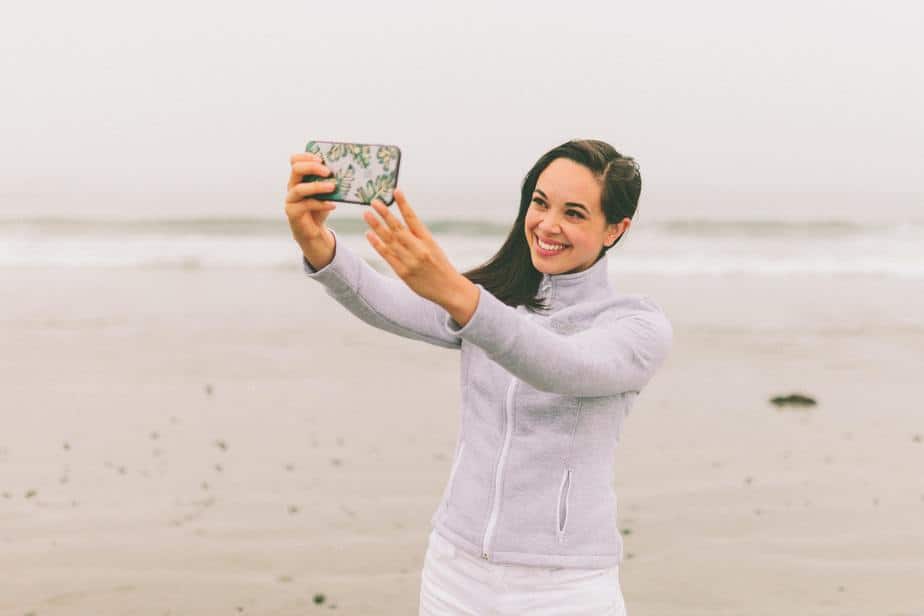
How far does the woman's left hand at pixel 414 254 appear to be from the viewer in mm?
1963

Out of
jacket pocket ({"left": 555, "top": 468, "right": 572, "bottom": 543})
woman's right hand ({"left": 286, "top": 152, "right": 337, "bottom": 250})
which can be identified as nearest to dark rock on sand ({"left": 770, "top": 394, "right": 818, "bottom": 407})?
jacket pocket ({"left": 555, "top": 468, "right": 572, "bottom": 543})

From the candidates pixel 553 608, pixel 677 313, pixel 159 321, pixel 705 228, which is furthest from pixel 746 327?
pixel 705 228

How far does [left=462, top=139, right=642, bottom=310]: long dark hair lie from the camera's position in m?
2.56

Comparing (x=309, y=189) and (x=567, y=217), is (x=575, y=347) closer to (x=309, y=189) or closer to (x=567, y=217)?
(x=567, y=217)

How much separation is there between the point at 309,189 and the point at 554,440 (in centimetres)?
83

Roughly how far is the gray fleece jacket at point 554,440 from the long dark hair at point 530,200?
4.3 inches

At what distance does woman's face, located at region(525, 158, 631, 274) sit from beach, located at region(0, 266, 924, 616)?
9.51ft

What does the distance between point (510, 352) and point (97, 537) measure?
4355 mm

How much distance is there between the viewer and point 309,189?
2.34 meters

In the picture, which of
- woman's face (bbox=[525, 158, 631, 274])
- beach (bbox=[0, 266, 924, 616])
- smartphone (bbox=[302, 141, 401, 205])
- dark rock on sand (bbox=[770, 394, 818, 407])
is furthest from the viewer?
dark rock on sand (bbox=[770, 394, 818, 407])

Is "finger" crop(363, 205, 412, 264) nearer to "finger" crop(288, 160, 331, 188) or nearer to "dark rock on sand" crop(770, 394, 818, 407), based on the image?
"finger" crop(288, 160, 331, 188)

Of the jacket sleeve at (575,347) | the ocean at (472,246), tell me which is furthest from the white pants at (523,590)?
the ocean at (472,246)

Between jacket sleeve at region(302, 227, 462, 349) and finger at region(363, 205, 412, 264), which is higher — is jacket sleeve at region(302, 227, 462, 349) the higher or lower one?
the lower one

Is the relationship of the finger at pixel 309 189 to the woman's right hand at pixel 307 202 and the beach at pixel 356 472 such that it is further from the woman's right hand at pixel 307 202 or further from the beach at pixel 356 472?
the beach at pixel 356 472
